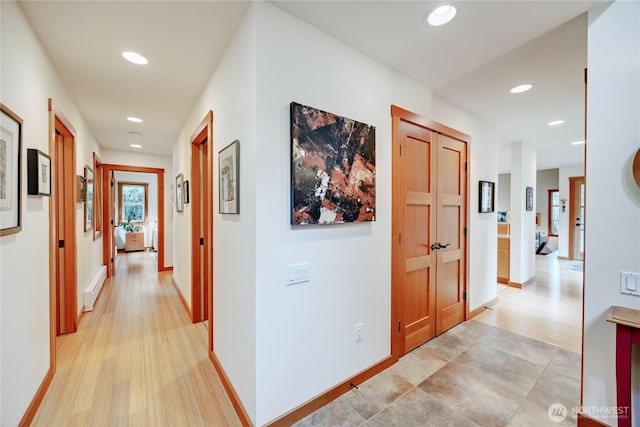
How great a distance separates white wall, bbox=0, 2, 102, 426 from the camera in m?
1.47

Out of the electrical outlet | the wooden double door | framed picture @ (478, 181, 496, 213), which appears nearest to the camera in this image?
the electrical outlet

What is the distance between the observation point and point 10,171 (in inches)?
59.5

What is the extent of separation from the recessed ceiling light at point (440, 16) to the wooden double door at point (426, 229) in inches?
26.3

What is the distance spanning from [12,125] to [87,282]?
3106 millimetres

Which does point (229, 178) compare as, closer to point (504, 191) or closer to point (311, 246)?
point (311, 246)

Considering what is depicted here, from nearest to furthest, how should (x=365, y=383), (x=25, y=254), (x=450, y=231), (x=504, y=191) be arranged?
(x=25, y=254) → (x=365, y=383) → (x=450, y=231) → (x=504, y=191)

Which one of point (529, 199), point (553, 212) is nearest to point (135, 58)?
point (529, 199)

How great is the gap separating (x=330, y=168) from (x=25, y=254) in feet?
6.53

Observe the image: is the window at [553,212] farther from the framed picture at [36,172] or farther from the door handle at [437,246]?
the framed picture at [36,172]

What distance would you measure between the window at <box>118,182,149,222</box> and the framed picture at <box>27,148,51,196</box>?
8493 mm

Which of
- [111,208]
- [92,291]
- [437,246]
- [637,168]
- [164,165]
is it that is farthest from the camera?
[164,165]

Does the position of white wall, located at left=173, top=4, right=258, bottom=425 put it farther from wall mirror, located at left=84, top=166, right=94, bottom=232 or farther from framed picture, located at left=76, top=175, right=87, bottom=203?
wall mirror, located at left=84, top=166, right=94, bottom=232

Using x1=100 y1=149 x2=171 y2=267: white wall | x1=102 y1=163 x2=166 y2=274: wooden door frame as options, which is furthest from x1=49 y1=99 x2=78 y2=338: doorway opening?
x1=102 y1=163 x2=166 y2=274: wooden door frame

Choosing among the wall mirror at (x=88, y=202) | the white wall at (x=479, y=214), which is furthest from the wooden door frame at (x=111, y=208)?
the white wall at (x=479, y=214)
